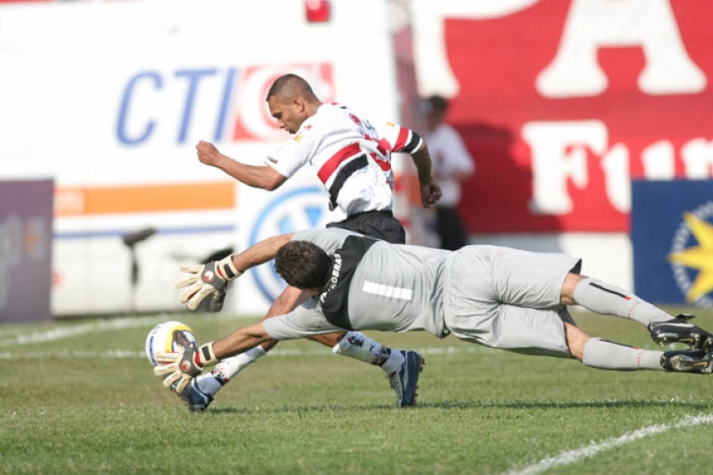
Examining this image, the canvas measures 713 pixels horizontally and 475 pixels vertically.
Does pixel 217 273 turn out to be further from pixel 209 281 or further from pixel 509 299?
pixel 509 299

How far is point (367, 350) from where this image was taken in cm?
977

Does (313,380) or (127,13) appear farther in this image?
(127,13)

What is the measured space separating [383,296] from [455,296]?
1.40 feet

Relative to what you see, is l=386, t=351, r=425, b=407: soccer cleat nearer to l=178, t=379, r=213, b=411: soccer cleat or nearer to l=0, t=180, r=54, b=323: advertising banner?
l=178, t=379, r=213, b=411: soccer cleat

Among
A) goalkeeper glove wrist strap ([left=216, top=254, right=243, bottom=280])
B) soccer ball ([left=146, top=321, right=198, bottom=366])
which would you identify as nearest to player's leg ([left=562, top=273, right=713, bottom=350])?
goalkeeper glove wrist strap ([left=216, top=254, right=243, bottom=280])

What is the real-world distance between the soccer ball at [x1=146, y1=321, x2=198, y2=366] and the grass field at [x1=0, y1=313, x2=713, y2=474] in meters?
0.43

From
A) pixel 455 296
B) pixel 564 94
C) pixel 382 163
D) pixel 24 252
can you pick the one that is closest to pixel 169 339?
pixel 382 163

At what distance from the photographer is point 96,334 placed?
52.1 feet

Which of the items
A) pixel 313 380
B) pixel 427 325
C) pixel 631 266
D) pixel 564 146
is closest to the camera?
pixel 427 325

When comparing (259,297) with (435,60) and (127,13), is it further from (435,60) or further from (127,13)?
(435,60)

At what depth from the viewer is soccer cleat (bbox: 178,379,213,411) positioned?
31.3 ft

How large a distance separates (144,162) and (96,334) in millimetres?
2054

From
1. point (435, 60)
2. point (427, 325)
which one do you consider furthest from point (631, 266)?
point (427, 325)

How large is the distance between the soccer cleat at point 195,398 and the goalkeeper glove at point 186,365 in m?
0.24
